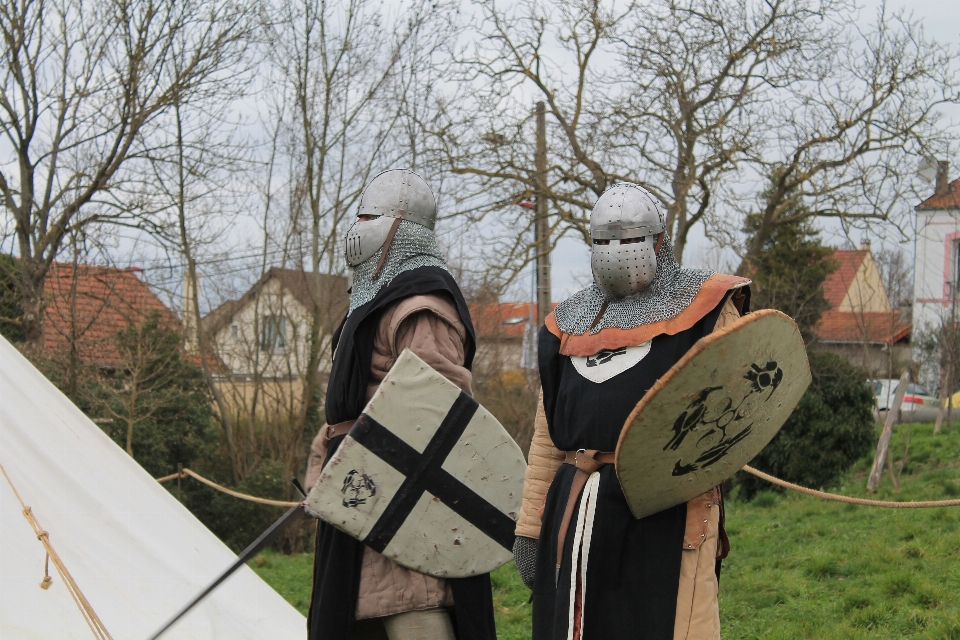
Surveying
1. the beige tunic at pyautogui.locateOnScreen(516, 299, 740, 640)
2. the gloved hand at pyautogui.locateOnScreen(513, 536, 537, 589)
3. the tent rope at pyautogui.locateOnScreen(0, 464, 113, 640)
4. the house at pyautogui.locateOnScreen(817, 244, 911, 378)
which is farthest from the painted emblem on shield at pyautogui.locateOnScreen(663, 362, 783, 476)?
the house at pyautogui.locateOnScreen(817, 244, 911, 378)

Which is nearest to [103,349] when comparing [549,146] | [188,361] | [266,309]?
[188,361]

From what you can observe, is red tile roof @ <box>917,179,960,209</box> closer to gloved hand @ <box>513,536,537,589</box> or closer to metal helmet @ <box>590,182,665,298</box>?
metal helmet @ <box>590,182,665,298</box>

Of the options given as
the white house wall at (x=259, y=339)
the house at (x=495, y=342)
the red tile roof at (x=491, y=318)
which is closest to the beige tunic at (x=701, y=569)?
the white house wall at (x=259, y=339)

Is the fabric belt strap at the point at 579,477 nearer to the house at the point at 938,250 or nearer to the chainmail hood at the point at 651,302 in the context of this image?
the chainmail hood at the point at 651,302

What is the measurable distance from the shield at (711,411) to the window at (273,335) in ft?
29.4

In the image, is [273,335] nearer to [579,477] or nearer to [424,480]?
[424,480]

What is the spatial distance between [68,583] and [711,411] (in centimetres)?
227

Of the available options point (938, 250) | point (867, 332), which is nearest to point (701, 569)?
point (867, 332)

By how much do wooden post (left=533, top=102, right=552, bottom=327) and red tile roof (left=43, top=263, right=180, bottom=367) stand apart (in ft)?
12.5

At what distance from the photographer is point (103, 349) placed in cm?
957

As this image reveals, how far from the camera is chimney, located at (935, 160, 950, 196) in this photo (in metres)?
8.48

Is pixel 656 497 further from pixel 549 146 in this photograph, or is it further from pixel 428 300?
pixel 549 146

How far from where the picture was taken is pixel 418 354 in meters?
2.75

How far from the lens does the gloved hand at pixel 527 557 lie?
254 cm
